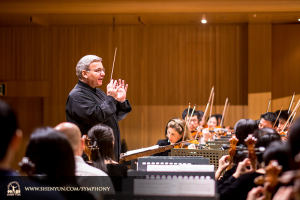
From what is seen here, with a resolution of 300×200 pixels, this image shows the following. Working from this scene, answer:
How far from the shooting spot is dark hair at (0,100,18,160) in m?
0.85

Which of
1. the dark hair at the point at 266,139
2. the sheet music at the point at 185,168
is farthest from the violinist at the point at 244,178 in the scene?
the sheet music at the point at 185,168

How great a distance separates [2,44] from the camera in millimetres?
6535

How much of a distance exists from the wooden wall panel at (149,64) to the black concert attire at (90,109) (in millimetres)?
3792

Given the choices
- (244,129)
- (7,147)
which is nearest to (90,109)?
(244,129)

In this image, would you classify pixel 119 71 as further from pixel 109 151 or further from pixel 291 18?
pixel 109 151

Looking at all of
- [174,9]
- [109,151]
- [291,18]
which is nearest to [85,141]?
[109,151]

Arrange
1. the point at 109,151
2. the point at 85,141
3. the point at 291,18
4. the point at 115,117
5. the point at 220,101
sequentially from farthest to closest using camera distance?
1. the point at 220,101
2. the point at 291,18
3. the point at 115,117
4. the point at 109,151
5. the point at 85,141

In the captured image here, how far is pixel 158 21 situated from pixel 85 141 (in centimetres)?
465

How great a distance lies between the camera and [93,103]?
2404 mm

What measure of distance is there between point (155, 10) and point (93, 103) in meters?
3.24

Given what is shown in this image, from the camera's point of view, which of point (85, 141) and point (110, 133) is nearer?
point (85, 141)

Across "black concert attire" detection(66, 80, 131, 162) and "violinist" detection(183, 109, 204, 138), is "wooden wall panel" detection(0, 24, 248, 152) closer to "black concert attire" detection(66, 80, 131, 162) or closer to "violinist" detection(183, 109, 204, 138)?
"violinist" detection(183, 109, 204, 138)

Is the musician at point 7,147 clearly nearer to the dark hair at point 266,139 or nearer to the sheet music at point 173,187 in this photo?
the sheet music at point 173,187

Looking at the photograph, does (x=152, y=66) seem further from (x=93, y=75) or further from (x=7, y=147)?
(x=7, y=147)
